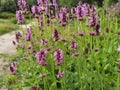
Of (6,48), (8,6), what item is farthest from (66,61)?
(8,6)

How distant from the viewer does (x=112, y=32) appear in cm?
691

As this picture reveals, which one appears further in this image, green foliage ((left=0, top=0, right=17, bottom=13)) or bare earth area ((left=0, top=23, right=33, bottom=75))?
green foliage ((left=0, top=0, right=17, bottom=13))

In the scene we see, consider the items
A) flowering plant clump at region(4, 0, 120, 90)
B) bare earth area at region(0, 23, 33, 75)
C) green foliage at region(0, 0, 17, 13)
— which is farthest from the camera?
green foliage at region(0, 0, 17, 13)

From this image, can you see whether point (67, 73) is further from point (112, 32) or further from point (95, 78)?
point (112, 32)

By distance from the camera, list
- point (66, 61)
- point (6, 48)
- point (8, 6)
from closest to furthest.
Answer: point (66, 61) → point (6, 48) → point (8, 6)

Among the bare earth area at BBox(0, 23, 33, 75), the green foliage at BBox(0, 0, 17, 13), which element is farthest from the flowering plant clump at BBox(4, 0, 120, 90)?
the green foliage at BBox(0, 0, 17, 13)

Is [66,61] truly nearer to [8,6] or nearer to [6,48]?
[6,48]

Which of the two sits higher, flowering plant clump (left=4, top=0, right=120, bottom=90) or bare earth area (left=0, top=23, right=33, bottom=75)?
flowering plant clump (left=4, top=0, right=120, bottom=90)

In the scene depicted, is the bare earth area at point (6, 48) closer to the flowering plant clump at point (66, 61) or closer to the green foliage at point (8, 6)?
the flowering plant clump at point (66, 61)

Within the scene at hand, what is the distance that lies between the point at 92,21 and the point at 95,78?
0.92 m

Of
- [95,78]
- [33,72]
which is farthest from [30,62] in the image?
[95,78]

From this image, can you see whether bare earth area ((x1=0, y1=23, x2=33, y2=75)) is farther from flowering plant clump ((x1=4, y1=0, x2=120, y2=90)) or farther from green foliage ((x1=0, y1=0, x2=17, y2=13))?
green foliage ((x1=0, y1=0, x2=17, y2=13))

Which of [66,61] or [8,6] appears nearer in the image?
[66,61]

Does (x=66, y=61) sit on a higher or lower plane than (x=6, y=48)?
higher
